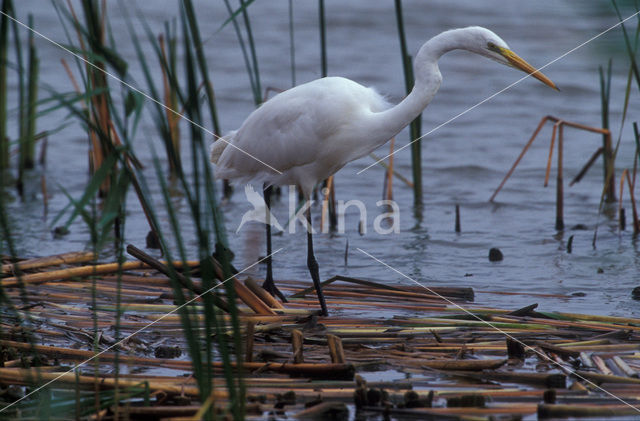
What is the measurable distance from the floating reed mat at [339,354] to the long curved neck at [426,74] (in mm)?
865

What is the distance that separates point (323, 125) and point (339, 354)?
1.74m

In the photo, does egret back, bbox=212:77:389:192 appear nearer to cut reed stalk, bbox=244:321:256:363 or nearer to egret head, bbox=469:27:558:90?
egret head, bbox=469:27:558:90

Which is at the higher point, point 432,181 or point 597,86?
point 597,86

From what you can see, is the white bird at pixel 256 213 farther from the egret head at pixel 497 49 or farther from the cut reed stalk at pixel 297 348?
the cut reed stalk at pixel 297 348

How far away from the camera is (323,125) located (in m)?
4.41

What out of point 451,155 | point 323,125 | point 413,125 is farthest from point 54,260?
point 451,155

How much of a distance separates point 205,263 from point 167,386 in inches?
26.7

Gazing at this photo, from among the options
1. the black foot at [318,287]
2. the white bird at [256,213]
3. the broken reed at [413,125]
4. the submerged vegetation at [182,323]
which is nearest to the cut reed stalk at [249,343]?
the submerged vegetation at [182,323]

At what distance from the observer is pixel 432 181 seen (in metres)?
7.47

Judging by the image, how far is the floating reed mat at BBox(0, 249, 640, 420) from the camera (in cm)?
266

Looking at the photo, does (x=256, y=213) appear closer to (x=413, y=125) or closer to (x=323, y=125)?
(x=413, y=125)

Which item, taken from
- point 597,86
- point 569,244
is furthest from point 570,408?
point 597,86

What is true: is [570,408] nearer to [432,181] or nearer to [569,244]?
[569,244]

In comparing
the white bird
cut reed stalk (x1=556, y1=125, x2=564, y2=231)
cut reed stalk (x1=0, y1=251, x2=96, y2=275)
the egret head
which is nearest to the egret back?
the egret head
